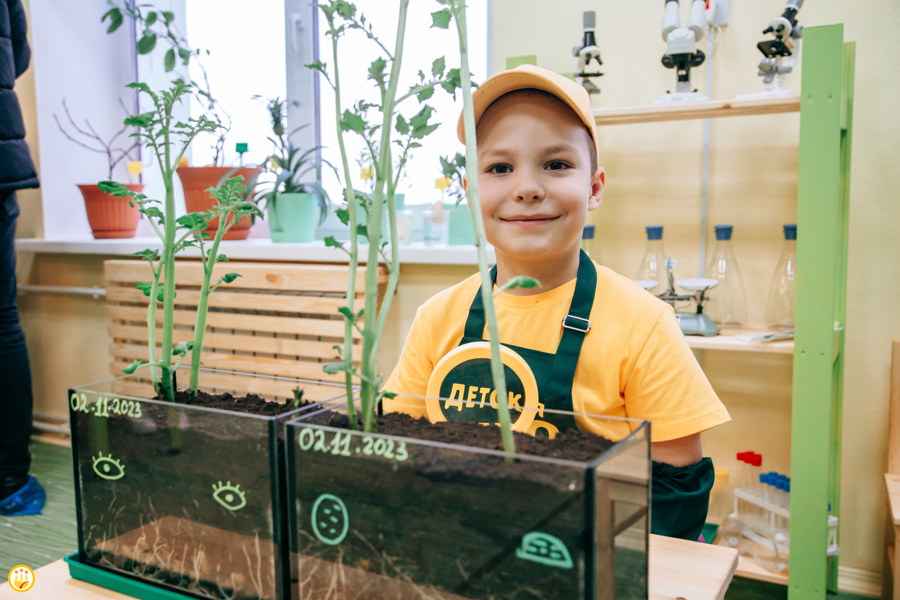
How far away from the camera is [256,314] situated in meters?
2.26

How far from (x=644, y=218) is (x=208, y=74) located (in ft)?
6.34

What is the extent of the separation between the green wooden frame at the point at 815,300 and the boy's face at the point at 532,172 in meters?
0.77

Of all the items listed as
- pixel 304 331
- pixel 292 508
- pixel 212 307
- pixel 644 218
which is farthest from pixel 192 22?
pixel 292 508

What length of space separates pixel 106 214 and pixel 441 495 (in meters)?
2.64

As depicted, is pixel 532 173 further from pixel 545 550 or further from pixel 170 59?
pixel 170 59

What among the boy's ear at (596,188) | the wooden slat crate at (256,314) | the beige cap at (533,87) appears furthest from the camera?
the wooden slat crate at (256,314)

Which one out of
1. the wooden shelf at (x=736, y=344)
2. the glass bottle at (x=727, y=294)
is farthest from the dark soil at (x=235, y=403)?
the glass bottle at (x=727, y=294)

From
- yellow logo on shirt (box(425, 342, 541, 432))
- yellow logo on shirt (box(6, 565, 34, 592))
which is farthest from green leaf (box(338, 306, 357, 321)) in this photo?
yellow logo on shirt (box(6, 565, 34, 592))

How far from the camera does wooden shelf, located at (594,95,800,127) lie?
145 cm

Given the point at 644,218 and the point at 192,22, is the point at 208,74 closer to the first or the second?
the point at 192,22

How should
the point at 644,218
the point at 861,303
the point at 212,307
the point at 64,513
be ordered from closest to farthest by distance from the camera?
the point at 861,303, the point at 644,218, the point at 64,513, the point at 212,307

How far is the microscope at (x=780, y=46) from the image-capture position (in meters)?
1.43

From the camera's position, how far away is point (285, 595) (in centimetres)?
48

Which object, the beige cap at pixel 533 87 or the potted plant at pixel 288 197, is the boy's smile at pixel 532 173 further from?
the potted plant at pixel 288 197
